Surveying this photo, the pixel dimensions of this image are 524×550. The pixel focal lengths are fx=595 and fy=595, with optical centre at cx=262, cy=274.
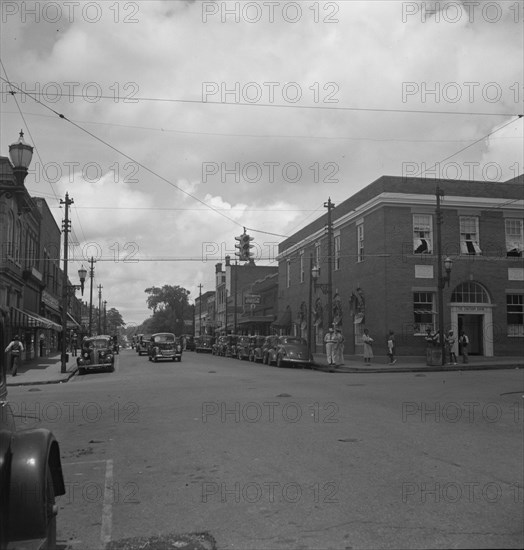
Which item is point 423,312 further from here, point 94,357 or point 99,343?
point 94,357

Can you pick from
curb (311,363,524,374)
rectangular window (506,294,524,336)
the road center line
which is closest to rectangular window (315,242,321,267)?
rectangular window (506,294,524,336)

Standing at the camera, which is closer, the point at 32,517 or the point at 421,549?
the point at 32,517

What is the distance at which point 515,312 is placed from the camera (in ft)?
108

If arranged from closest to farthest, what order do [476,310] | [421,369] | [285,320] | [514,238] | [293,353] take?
[421,369] → [293,353] → [476,310] → [514,238] → [285,320]

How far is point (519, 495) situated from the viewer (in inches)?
248

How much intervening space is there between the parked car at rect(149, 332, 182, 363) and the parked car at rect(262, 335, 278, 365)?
5803 mm

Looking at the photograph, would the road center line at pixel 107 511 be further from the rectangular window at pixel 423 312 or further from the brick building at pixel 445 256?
the rectangular window at pixel 423 312

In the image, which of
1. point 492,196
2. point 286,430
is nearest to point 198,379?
point 286,430

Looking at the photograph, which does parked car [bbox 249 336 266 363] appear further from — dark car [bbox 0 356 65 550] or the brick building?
dark car [bbox 0 356 65 550]

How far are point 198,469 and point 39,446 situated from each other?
3732 millimetres

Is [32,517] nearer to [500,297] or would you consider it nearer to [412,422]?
[412,422]

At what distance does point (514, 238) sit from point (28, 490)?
33884 mm

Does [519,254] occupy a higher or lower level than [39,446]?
higher

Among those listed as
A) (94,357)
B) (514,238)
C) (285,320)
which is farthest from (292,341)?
(285,320)
